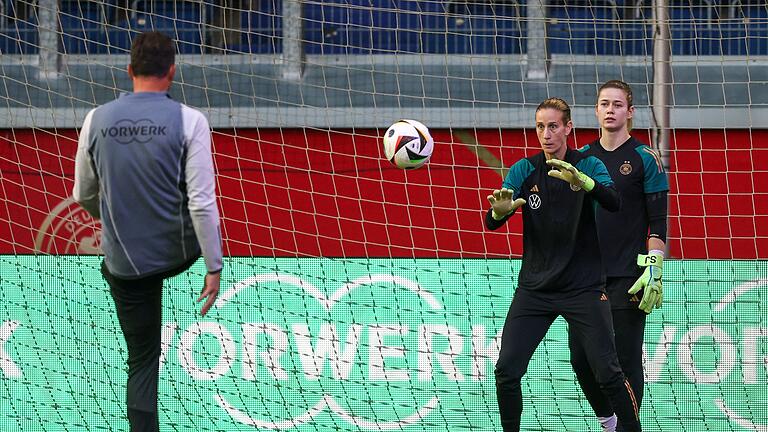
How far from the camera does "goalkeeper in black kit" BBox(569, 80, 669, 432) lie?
18.1ft

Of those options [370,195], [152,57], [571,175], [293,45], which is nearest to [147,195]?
[152,57]

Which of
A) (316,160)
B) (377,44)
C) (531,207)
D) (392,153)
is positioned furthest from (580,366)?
(377,44)

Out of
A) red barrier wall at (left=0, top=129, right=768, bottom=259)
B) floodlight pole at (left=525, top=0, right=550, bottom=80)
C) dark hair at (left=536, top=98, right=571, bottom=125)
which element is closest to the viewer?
dark hair at (left=536, top=98, right=571, bottom=125)

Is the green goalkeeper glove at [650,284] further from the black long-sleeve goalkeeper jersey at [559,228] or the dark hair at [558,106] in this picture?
the dark hair at [558,106]

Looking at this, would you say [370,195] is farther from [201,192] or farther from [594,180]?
[201,192]

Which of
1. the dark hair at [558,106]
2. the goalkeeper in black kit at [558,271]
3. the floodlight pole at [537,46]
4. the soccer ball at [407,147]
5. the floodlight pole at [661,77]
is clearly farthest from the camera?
the floodlight pole at [537,46]

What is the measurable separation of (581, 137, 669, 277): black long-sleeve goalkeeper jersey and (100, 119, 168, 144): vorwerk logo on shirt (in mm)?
2566

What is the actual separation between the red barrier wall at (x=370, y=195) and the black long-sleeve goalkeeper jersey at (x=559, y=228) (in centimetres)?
563

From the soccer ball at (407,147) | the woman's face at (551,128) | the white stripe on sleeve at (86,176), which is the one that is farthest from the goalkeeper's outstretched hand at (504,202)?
the white stripe on sleeve at (86,176)

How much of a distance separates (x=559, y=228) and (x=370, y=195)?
267 inches

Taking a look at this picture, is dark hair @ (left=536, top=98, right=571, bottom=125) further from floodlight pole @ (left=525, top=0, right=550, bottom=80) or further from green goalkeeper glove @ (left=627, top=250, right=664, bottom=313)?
floodlight pole @ (left=525, top=0, right=550, bottom=80)

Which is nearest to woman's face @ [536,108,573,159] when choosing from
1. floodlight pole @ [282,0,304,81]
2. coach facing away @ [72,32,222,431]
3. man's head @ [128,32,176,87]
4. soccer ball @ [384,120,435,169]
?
soccer ball @ [384,120,435,169]

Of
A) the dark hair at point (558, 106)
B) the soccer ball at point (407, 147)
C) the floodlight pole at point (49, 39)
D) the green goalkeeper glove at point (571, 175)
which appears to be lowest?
the green goalkeeper glove at point (571, 175)

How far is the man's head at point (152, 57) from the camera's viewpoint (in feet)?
13.4
